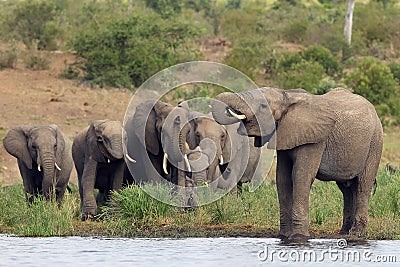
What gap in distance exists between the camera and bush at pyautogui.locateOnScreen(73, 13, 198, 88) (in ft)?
93.4

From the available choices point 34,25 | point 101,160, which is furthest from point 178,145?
point 34,25

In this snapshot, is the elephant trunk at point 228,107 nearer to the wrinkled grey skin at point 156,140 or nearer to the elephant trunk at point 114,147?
the wrinkled grey skin at point 156,140

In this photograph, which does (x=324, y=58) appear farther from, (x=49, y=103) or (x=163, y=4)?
(x=163, y=4)

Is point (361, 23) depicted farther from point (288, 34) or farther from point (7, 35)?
point (7, 35)

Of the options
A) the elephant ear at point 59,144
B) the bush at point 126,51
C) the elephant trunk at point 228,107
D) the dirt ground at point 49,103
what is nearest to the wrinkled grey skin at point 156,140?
the elephant ear at point 59,144

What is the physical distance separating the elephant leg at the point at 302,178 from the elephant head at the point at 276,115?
124 mm

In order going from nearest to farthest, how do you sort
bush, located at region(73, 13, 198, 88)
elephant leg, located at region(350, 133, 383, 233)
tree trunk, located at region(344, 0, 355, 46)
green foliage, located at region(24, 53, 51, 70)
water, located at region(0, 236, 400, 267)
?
water, located at region(0, 236, 400, 267), elephant leg, located at region(350, 133, 383, 233), bush, located at region(73, 13, 198, 88), green foliage, located at region(24, 53, 51, 70), tree trunk, located at region(344, 0, 355, 46)

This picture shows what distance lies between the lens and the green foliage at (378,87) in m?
28.0

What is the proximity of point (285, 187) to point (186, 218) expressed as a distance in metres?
1.75

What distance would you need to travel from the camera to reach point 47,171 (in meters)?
14.8

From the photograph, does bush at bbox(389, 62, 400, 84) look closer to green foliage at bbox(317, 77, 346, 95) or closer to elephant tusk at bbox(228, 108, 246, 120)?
green foliage at bbox(317, 77, 346, 95)

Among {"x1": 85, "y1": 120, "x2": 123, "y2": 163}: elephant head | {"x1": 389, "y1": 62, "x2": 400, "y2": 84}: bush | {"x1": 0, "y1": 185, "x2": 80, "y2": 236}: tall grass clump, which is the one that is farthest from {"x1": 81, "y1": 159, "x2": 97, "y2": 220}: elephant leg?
{"x1": 389, "y1": 62, "x2": 400, "y2": 84}: bush

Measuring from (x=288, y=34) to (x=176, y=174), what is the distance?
29862 millimetres

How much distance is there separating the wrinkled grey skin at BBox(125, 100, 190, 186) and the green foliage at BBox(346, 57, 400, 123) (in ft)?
44.9
